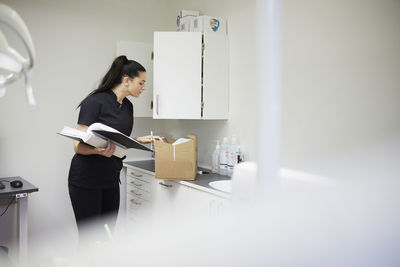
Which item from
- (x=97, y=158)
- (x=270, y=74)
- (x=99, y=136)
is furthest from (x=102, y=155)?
(x=270, y=74)

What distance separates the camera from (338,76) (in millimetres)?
1848

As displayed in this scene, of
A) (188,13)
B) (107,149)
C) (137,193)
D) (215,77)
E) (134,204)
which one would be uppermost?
(188,13)

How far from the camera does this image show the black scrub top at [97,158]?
209 centimetres

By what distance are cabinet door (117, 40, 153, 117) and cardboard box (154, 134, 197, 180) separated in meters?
0.91

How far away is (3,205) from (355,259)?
284 cm

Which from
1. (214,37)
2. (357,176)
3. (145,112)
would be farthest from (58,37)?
(357,176)

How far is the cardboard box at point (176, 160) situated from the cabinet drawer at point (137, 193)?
460mm

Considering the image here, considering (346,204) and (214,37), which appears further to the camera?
(214,37)

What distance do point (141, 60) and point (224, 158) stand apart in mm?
1253

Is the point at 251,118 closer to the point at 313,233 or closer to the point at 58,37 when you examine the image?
the point at 58,37

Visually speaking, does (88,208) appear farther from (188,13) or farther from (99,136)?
(188,13)

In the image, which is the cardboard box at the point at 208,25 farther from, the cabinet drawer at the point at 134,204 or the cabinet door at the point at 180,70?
the cabinet drawer at the point at 134,204

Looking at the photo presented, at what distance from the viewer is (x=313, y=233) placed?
427 mm

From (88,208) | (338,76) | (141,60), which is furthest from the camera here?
(141,60)
